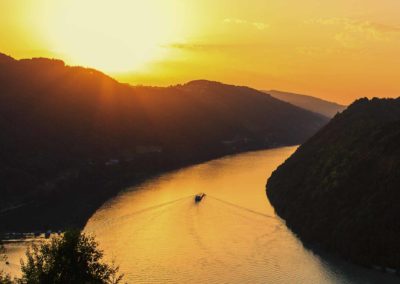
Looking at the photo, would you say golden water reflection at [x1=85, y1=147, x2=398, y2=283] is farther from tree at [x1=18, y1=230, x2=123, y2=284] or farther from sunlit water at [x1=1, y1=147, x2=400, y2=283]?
tree at [x1=18, y1=230, x2=123, y2=284]

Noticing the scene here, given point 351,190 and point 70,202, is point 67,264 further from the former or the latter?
point 70,202

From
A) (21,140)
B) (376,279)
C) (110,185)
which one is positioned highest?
(21,140)

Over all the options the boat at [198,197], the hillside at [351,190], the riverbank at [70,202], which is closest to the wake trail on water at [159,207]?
the boat at [198,197]

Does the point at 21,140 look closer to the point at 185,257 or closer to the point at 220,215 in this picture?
the point at 220,215

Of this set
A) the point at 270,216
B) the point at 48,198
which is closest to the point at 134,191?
the point at 48,198

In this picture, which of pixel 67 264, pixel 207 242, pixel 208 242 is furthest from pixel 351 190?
pixel 67 264

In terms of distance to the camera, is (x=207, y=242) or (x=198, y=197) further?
(x=198, y=197)

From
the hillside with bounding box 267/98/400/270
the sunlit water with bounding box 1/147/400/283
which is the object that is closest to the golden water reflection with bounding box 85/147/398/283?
the sunlit water with bounding box 1/147/400/283
